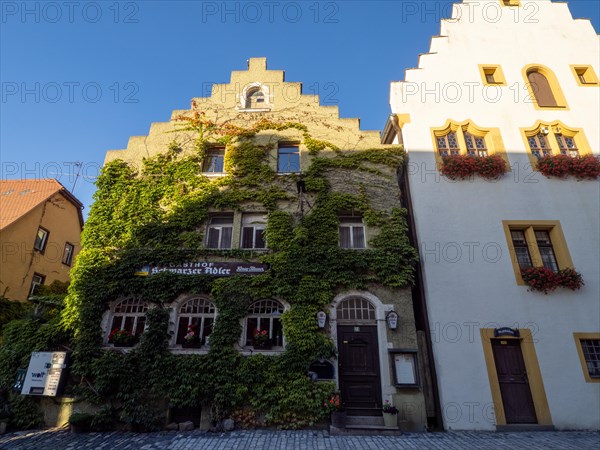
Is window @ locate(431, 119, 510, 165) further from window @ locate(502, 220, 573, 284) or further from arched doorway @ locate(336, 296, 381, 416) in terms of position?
arched doorway @ locate(336, 296, 381, 416)

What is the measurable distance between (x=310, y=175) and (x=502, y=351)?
28.0 ft

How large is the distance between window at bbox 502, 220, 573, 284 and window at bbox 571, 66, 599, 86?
7386 mm

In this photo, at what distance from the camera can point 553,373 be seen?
31.1 feet

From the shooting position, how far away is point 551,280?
1024cm

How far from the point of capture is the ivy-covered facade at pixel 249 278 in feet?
30.8

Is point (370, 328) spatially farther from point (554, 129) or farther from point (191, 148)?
point (554, 129)

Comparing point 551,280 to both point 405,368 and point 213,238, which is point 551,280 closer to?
point 405,368

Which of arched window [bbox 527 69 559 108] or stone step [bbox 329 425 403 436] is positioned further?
arched window [bbox 527 69 559 108]

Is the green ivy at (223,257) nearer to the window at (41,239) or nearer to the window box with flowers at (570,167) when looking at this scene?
the window box with flowers at (570,167)

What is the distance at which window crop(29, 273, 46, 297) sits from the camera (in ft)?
57.4

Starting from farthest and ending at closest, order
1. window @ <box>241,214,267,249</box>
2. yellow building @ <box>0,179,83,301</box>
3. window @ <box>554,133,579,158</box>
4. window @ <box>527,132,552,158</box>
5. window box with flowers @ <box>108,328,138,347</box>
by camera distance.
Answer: yellow building @ <box>0,179,83,301</box> → window @ <box>554,133,579,158</box> → window @ <box>527,132,552,158</box> → window @ <box>241,214,267,249</box> → window box with flowers @ <box>108,328,138,347</box>

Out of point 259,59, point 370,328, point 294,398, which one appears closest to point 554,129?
point 370,328

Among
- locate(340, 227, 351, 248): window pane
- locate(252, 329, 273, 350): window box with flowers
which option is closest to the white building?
locate(340, 227, 351, 248): window pane

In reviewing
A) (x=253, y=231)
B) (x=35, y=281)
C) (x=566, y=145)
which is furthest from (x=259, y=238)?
(x=35, y=281)
